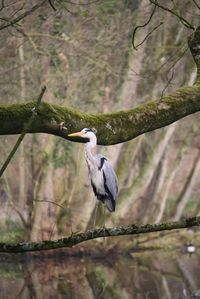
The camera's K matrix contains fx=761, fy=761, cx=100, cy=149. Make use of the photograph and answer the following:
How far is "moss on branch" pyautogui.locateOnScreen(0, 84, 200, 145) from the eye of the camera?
6.54m

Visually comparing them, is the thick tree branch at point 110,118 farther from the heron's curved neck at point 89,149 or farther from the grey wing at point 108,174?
the grey wing at point 108,174

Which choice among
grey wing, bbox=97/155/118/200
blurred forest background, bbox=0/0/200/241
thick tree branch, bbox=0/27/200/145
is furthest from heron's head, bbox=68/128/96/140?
blurred forest background, bbox=0/0/200/241

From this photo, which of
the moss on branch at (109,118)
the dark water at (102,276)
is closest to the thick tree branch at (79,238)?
the moss on branch at (109,118)

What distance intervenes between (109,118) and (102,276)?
38.2 feet

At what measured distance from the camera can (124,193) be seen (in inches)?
981

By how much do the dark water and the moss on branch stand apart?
7005 mm

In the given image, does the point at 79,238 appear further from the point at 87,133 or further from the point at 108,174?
the point at 108,174

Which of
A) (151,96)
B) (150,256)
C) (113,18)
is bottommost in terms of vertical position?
(150,256)

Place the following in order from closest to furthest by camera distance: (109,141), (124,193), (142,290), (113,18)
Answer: (109,141) < (142,290) < (113,18) < (124,193)

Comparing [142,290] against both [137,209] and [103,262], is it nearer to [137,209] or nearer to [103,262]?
[103,262]

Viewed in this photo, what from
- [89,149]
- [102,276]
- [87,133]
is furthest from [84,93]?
[87,133]

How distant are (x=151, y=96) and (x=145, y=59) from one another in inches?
61.4

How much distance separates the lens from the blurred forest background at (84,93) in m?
19.1

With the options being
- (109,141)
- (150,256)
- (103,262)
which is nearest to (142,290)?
(103,262)
